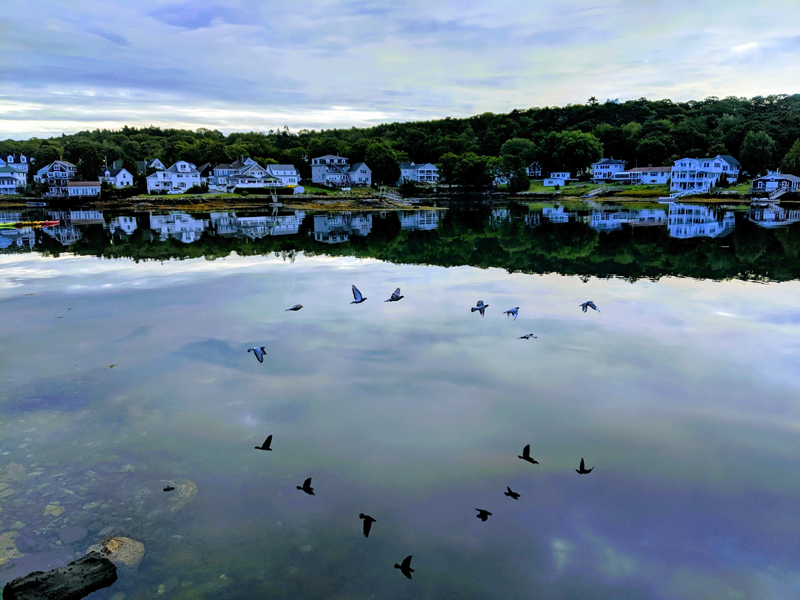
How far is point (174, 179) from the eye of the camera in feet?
322

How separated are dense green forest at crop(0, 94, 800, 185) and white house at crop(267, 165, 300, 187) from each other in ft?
22.8

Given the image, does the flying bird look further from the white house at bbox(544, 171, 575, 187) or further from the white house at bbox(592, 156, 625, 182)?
the white house at bbox(592, 156, 625, 182)

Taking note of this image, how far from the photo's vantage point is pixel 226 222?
168ft

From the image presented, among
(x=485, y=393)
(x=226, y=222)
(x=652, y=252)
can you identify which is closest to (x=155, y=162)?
(x=226, y=222)

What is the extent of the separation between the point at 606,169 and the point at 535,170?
18.8 meters

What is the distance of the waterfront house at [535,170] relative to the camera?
122 m

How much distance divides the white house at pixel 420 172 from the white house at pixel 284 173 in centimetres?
2615

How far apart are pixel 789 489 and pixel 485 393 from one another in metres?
Result: 4.82

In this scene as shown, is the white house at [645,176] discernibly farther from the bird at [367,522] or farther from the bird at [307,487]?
the bird at [367,522]

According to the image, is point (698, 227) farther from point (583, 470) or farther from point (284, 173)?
point (284, 173)

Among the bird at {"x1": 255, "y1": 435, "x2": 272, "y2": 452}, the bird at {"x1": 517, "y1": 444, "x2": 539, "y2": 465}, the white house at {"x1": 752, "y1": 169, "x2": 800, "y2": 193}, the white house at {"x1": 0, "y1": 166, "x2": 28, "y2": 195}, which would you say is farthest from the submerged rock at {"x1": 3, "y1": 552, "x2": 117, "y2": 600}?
the white house at {"x1": 0, "y1": 166, "x2": 28, "y2": 195}

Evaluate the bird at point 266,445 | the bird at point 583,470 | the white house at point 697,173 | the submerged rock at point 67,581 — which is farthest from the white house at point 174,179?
the bird at point 583,470

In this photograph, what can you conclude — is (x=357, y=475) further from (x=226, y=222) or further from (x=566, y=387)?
(x=226, y=222)

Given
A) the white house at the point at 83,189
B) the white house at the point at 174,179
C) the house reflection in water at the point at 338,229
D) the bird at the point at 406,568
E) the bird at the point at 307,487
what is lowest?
the bird at the point at 406,568
